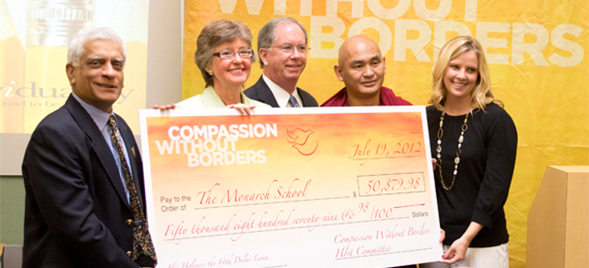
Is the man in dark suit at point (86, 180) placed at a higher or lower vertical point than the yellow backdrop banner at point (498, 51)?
lower

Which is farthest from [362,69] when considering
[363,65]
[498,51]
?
[498,51]

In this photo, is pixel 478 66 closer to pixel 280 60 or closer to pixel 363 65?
pixel 363 65

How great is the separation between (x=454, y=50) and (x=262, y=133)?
979 mm

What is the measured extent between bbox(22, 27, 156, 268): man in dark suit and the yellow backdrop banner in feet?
5.44

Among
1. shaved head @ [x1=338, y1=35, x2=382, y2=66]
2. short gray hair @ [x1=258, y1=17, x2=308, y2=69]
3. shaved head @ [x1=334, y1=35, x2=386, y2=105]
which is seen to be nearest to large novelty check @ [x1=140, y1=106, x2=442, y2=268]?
shaved head @ [x1=334, y1=35, x2=386, y2=105]

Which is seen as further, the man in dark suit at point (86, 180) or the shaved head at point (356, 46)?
the shaved head at point (356, 46)

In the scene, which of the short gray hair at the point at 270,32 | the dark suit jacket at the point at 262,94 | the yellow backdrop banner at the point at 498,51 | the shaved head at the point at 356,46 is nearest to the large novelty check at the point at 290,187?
the shaved head at the point at 356,46

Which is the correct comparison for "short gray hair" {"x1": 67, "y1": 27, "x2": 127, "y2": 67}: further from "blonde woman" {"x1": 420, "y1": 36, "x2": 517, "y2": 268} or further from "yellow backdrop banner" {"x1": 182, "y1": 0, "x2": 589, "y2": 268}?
"yellow backdrop banner" {"x1": 182, "y1": 0, "x2": 589, "y2": 268}

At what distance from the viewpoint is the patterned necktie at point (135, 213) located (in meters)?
1.50

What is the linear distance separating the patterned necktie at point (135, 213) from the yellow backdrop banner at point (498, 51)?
163cm

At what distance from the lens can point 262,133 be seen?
172cm

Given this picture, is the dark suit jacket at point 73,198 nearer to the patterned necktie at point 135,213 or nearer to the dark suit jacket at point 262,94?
the patterned necktie at point 135,213

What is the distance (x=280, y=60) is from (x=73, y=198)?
1.23 m

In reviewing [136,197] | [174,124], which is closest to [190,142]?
[174,124]
